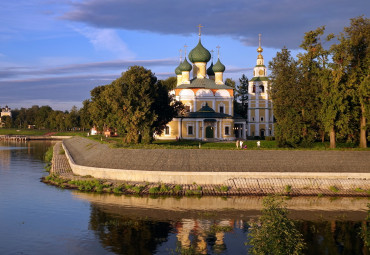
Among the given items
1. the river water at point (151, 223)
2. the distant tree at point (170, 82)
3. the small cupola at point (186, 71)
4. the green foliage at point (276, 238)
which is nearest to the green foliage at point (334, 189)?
the river water at point (151, 223)

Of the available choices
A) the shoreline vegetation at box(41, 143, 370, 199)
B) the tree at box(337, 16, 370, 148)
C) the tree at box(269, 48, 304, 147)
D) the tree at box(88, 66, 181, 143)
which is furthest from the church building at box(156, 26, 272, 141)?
the shoreline vegetation at box(41, 143, 370, 199)

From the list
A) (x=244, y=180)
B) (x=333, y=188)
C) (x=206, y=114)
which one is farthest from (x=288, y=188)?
(x=206, y=114)

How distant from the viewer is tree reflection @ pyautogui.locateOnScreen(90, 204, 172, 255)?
20.9 m

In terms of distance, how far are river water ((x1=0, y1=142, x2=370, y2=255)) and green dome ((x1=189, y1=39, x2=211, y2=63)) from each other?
45.3 metres

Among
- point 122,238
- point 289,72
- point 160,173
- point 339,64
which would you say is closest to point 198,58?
point 289,72

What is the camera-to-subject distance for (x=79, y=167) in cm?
3944

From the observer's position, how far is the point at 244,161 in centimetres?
3656

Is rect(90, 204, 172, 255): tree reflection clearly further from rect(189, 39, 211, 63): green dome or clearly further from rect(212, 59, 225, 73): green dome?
rect(212, 59, 225, 73): green dome

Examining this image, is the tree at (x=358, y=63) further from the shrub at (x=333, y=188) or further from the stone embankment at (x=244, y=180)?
the shrub at (x=333, y=188)

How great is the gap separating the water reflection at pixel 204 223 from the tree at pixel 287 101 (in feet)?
47.8

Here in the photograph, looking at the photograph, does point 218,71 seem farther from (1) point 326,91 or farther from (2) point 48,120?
(2) point 48,120

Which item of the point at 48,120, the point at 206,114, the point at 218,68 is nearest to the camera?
the point at 206,114

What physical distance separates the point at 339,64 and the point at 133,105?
65.6 ft

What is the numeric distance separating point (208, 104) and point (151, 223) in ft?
163
